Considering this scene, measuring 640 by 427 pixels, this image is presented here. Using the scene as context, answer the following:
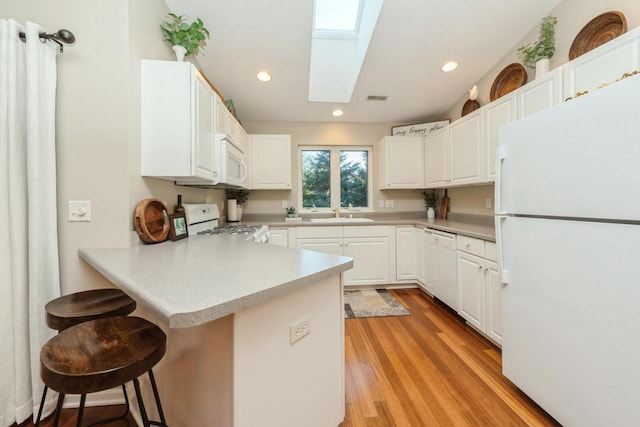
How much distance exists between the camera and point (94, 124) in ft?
4.71

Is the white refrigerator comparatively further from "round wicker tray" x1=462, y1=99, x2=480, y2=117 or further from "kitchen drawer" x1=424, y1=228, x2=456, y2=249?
"round wicker tray" x1=462, y1=99, x2=480, y2=117

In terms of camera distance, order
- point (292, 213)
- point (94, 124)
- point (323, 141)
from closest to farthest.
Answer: point (94, 124) → point (292, 213) → point (323, 141)

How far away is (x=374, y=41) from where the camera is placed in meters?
2.23

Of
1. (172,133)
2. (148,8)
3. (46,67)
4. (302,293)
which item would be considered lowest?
(302,293)

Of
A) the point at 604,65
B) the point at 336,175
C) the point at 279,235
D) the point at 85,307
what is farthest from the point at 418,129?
the point at 85,307

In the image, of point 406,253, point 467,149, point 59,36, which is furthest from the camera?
point 406,253

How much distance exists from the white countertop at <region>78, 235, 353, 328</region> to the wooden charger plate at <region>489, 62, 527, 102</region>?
2.43 m

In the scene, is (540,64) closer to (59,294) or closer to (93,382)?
(93,382)

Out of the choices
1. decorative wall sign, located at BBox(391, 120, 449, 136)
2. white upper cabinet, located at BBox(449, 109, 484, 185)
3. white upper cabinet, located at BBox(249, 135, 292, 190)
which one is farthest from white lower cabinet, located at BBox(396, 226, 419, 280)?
white upper cabinet, located at BBox(249, 135, 292, 190)

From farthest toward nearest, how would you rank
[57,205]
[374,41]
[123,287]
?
[374,41] → [57,205] → [123,287]

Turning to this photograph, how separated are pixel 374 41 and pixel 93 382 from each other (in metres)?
2.72

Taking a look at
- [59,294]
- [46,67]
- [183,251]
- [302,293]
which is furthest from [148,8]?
[302,293]

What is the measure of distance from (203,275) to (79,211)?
1116mm

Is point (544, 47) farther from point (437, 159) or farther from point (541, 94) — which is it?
point (437, 159)
